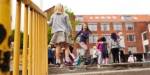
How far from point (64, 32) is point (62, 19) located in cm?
33

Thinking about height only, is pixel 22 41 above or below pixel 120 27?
below

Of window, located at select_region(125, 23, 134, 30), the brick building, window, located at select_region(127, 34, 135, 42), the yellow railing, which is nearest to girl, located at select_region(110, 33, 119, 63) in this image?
the yellow railing

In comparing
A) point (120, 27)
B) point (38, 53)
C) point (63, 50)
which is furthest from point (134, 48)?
point (38, 53)

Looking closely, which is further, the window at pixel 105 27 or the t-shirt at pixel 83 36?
the window at pixel 105 27

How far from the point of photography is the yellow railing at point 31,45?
314cm

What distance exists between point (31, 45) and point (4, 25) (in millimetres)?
1596

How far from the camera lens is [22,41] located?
11.6 feet

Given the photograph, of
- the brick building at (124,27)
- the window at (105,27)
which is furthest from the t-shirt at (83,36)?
the window at (105,27)

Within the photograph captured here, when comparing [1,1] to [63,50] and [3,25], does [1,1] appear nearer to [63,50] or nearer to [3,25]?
[3,25]

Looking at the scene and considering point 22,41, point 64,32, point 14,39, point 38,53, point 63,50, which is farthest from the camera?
point 63,50

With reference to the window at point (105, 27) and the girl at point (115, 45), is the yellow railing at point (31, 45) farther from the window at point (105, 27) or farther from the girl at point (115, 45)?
the window at point (105, 27)

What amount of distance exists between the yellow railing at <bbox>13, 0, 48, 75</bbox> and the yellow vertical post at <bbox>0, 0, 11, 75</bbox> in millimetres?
709

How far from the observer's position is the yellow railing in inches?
124

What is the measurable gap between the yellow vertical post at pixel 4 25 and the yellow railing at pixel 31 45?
709mm
